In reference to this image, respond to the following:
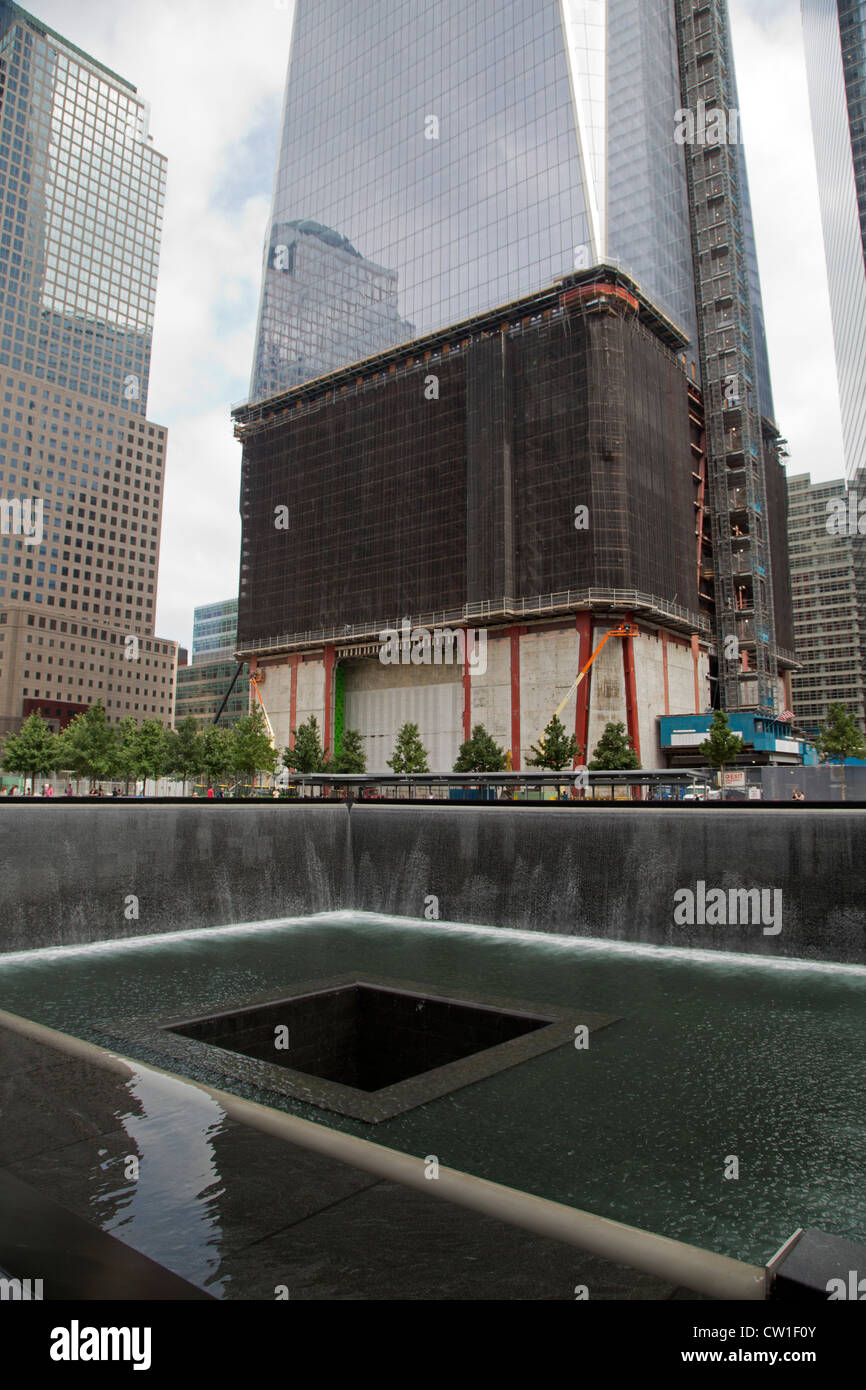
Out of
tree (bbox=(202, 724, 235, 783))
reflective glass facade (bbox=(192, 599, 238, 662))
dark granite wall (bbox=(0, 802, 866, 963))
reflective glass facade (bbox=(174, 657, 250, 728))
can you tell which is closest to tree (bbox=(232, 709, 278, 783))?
tree (bbox=(202, 724, 235, 783))

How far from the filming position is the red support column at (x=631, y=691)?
6900cm

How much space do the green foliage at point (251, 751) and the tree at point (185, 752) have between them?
11.3 ft

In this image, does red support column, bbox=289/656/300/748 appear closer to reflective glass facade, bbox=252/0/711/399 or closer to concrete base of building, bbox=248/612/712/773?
concrete base of building, bbox=248/612/712/773

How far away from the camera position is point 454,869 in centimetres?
2256

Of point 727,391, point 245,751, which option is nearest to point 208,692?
point 245,751

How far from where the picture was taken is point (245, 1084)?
8.26 meters

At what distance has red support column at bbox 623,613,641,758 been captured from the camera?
6900 cm

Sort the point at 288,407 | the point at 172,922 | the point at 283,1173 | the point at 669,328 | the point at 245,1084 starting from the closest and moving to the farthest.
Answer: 1. the point at 283,1173
2. the point at 245,1084
3. the point at 172,922
4. the point at 669,328
5. the point at 288,407

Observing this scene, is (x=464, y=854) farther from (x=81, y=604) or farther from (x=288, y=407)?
(x=81, y=604)

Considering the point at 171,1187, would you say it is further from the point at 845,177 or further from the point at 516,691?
the point at 845,177

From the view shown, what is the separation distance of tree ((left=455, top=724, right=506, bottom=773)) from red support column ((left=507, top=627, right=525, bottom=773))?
2030 millimetres

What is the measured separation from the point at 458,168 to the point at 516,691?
55.7 metres
